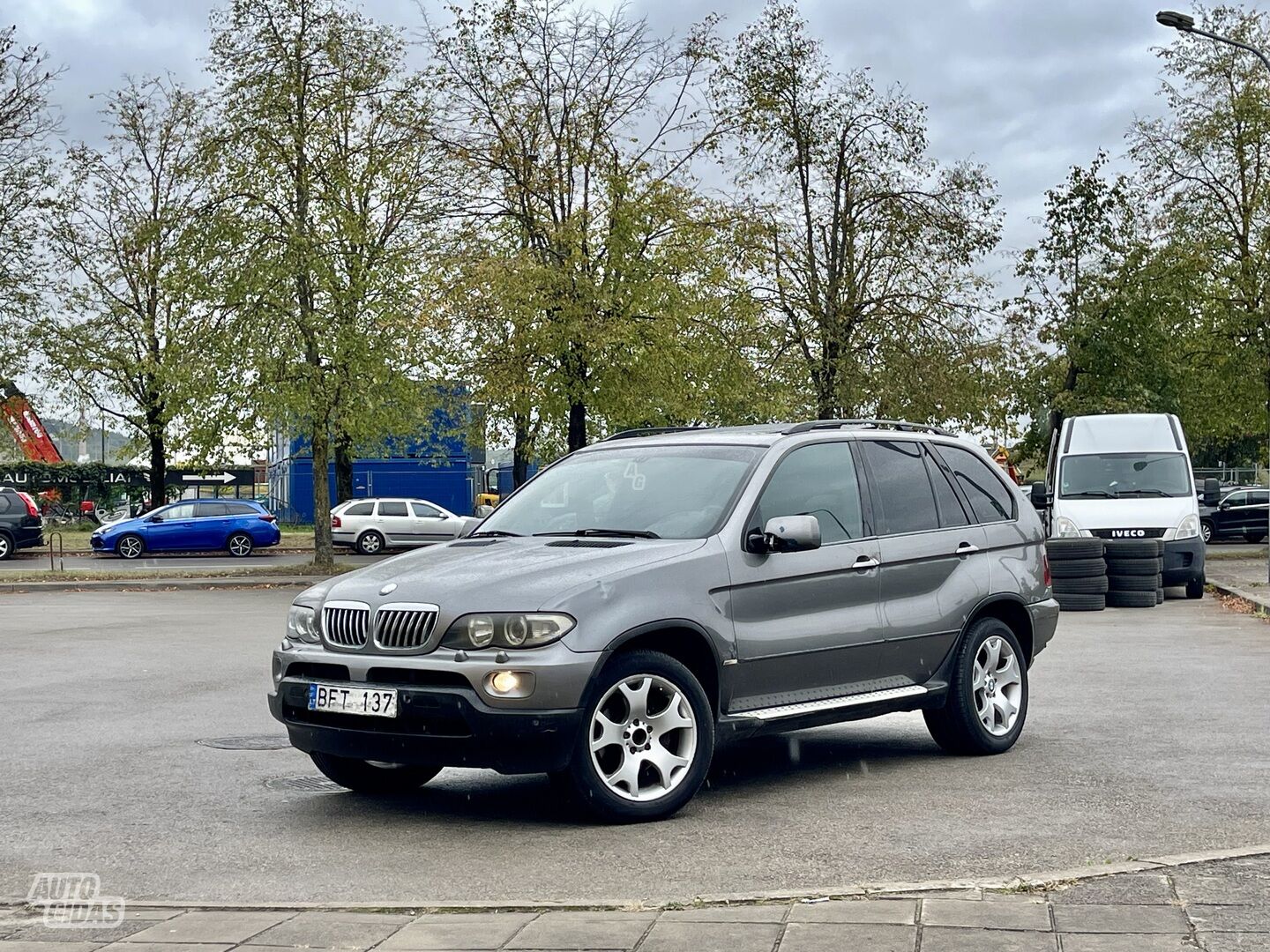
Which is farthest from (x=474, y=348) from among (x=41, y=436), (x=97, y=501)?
(x=41, y=436)

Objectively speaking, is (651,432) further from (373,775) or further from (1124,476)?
(1124,476)

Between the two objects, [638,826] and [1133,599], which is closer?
[638,826]

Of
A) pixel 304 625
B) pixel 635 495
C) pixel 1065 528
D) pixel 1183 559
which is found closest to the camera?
pixel 304 625

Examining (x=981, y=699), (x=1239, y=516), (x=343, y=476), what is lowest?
(x=1239, y=516)

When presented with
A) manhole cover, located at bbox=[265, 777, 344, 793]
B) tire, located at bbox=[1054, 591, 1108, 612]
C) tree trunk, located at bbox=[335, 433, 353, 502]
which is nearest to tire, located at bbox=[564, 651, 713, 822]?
manhole cover, located at bbox=[265, 777, 344, 793]

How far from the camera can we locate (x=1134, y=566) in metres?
21.4

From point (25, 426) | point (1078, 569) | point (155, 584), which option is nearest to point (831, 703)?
point (1078, 569)

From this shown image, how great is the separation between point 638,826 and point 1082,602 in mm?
14984

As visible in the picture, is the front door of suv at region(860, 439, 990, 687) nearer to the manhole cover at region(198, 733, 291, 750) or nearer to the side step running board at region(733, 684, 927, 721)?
the side step running board at region(733, 684, 927, 721)

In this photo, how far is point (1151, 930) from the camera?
5000 millimetres

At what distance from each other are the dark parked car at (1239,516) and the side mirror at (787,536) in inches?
1548

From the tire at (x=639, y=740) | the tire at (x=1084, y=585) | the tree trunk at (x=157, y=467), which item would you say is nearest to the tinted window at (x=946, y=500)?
the tire at (x=639, y=740)

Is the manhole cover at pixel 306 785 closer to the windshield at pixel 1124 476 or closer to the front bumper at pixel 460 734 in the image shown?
the front bumper at pixel 460 734

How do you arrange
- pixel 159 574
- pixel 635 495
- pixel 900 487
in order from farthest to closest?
pixel 159 574, pixel 900 487, pixel 635 495
